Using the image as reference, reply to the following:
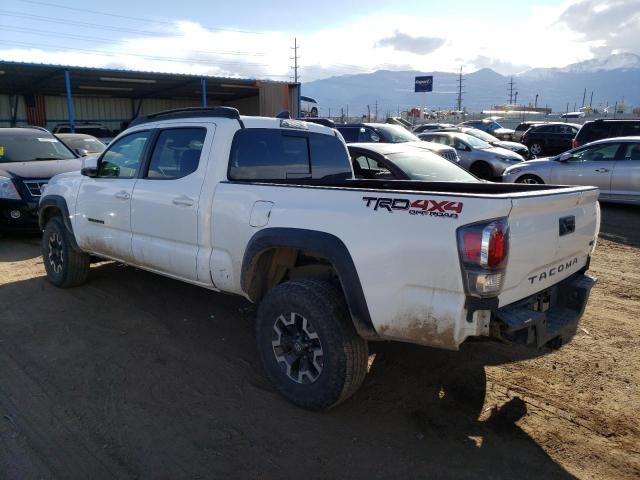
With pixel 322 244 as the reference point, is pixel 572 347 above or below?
below

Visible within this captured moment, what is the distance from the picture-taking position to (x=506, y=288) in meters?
2.71

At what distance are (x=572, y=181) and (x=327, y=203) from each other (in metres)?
9.40

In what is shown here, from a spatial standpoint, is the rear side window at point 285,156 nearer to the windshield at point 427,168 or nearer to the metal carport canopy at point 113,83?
the windshield at point 427,168

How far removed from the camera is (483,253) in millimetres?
2555

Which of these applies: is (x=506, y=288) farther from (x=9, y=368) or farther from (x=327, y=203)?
(x=9, y=368)

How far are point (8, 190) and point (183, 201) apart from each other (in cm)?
538

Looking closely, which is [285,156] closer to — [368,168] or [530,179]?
[368,168]

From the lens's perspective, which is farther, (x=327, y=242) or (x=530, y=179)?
(x=530, y=179)

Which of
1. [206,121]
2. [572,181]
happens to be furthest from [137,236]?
[572,181]

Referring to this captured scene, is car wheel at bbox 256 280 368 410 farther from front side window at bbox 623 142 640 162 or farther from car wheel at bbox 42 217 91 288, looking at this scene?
front side window at bbox 623 142 640 162

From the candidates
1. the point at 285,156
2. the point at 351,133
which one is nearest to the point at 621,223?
the point at 351,133

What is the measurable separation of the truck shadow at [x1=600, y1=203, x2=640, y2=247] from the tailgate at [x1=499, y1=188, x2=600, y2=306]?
17.6 ft

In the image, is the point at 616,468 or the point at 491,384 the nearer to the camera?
Result: the point at 616,468

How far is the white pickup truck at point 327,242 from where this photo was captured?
2664 millimetres
